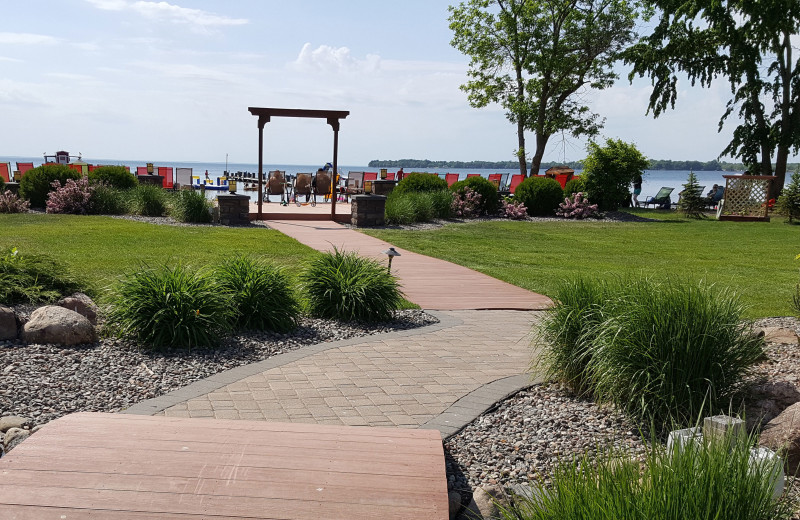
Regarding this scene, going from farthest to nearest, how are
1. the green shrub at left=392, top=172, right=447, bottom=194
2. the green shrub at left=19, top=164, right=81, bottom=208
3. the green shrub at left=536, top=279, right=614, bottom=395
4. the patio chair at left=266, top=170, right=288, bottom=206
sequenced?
the patio chair at left=266, top=170, right=288, bottom=206
the green shrub at left=392, top=172, right=447, bottom=194
the green shrub at left=19, top=164, right=81, bottom=208
the green shrub at left=536, top=279, right=614, bottom=395

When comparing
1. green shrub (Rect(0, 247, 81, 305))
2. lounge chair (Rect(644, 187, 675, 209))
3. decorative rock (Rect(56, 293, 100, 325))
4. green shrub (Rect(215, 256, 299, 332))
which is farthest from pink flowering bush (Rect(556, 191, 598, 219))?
decorative rock (Rect(56, 293, 100, 325))

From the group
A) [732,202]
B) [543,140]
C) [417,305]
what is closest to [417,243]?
[417,305]

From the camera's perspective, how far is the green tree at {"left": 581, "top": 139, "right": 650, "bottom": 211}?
72.1ft

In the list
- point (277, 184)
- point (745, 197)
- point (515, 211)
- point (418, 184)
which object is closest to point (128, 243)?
point (418, 184)

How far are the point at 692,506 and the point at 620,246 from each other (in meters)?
13.2

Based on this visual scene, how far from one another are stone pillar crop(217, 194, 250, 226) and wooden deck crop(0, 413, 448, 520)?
44.4 ft

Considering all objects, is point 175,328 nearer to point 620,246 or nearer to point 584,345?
point 584,345

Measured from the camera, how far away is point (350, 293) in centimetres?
702

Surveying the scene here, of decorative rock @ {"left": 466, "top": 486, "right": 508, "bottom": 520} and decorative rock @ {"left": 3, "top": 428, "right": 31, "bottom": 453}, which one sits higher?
decorative rock @ {"left": 466, "top": 486, "right": 508, "bottom": 520}

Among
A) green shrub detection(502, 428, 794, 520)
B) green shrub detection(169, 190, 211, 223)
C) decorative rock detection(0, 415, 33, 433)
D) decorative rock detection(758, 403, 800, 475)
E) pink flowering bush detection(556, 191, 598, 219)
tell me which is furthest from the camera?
pink flowering bush detection(556, 191, 598, 219)

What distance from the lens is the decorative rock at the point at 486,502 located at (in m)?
3.11

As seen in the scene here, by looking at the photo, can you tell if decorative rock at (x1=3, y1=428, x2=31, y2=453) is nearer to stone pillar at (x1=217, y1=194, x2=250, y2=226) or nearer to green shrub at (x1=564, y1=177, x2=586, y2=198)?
stone pillar at (x1=217, y1=194, x2=250, y2=226)

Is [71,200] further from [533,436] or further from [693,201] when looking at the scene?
[693,201]

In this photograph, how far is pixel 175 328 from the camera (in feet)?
18.7
